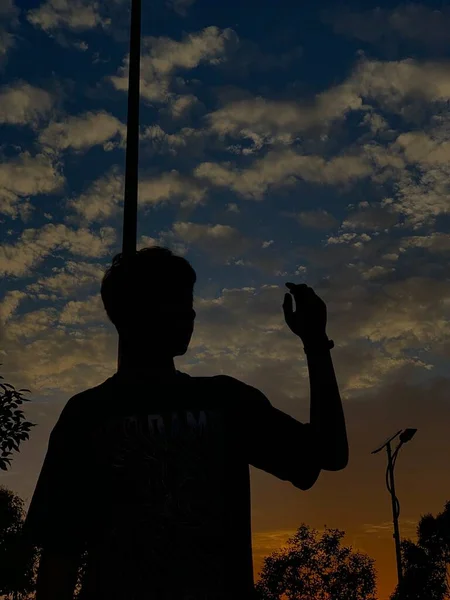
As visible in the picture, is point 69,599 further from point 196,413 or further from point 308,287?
point 308,287

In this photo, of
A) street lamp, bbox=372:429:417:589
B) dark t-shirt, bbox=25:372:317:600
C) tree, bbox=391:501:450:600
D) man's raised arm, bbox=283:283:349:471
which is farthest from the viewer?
tree, bbox=391:501:450:600

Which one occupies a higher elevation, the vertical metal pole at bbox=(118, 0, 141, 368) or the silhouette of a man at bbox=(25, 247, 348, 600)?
the vertical metal pole at bbox=(118, 0, 141, 368)

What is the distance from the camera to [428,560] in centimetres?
6594

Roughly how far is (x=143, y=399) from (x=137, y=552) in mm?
514

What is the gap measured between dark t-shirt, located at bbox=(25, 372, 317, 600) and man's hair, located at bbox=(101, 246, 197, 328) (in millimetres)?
262

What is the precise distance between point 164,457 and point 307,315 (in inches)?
27.7

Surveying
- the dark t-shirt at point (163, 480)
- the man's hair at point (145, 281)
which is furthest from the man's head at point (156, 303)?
the dark t-shirt at point (163, 480)

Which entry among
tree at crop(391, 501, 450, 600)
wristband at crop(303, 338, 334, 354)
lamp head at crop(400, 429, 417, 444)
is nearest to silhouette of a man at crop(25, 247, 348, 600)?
wristband at crop(303, 338, 334, 354)

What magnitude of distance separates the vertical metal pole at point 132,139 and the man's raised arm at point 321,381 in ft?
6.09

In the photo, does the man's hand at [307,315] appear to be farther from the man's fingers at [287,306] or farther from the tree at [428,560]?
the tree at [428,560]

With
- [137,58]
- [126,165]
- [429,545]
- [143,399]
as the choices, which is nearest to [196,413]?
[143,399]

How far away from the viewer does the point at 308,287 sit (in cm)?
282

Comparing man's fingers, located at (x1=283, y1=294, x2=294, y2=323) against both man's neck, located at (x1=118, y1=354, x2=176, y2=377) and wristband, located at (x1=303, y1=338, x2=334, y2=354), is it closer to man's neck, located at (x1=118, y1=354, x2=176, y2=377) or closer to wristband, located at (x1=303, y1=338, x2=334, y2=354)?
wristband, located at (x1=303, y1=338, x2=334, y2=354)

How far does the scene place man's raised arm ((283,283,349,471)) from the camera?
Result: 8.89ft
